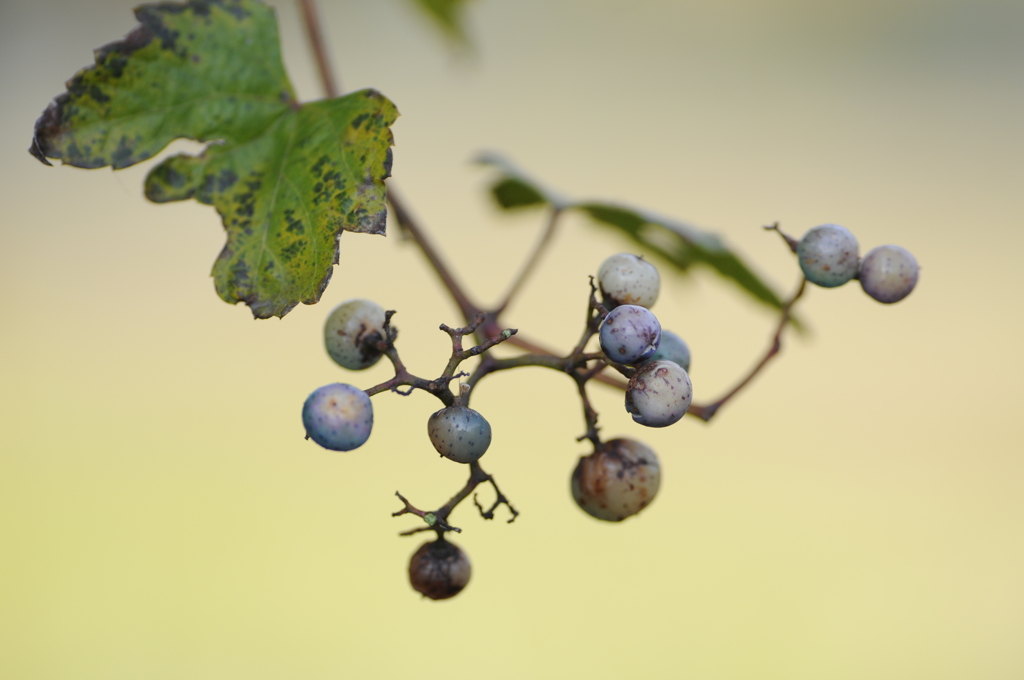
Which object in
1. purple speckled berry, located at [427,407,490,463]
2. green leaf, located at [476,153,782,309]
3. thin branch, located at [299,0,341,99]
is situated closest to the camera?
purple speckled berry, located at [427,407,490,463]

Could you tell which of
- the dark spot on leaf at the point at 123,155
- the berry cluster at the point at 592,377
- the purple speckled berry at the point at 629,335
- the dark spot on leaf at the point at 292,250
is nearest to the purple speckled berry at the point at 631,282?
the berry cluster at the point at 592,377

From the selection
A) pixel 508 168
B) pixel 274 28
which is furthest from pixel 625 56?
pixel 274 28

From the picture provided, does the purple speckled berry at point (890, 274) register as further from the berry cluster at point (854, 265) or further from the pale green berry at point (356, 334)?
the pale green berry at point (356, 334)

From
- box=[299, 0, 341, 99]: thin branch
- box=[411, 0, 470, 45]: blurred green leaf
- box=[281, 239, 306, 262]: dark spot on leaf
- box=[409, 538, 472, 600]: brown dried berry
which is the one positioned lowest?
box=[409, 538, 472, 600]: brown dried berry

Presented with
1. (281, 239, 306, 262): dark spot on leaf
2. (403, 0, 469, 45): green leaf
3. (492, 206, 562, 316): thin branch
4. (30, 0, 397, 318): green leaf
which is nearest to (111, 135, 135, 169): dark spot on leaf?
(30, 0, 397, 318): green leaf

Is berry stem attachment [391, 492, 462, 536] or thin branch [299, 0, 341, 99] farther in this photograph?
thin branch [299, 0, 341, 99]

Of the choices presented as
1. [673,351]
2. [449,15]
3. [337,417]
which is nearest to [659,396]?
[673,351]

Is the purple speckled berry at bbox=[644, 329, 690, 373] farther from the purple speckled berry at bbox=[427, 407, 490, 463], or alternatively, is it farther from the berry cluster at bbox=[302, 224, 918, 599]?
the purple speckled berry at bbox=[427, 407, 490, 463]
